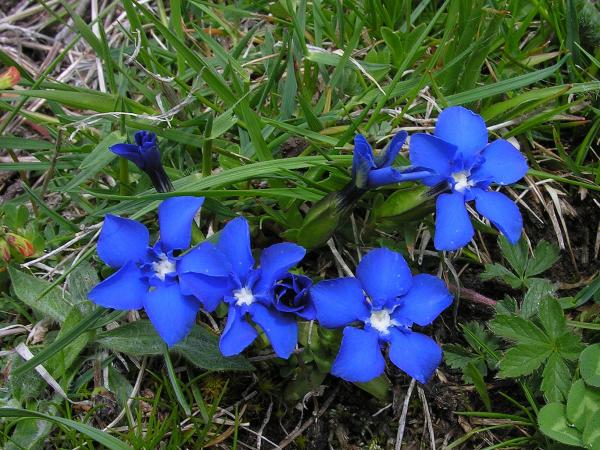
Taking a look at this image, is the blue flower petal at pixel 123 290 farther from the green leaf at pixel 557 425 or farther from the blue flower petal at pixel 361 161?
the green leaf at pixel 557 425

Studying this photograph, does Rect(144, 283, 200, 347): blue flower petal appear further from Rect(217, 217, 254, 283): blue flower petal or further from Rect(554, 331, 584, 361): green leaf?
Rect(554, 331, 584, 361): green leaf

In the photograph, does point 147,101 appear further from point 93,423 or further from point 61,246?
point 93,423

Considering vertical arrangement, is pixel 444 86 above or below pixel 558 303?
above

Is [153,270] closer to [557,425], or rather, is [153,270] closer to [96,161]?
[96,161]

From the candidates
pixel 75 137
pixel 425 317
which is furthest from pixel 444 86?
pixel 75 137

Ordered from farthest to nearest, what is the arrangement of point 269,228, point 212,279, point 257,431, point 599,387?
1. point 269,228
2. point 257,431
3. point 599,387
4. point 212,279

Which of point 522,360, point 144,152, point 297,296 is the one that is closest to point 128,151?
point 144,152

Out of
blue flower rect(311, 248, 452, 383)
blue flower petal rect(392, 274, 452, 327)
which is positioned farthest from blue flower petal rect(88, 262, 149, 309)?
blue flower petal rect(392, 274, 452, 327)
